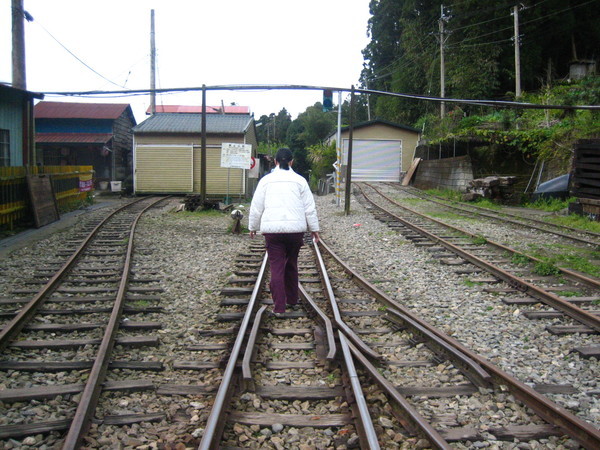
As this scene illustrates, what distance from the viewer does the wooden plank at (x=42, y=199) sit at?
12.2 m

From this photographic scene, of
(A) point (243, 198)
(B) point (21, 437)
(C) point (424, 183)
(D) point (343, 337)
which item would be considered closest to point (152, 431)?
(B) point (21, 437)

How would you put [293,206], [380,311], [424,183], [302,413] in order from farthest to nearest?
[424,183] → [380,311] → [293,206] → [302,413]

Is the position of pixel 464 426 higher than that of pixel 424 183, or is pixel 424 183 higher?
pixel 424 183

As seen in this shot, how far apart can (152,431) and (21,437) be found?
77 cm

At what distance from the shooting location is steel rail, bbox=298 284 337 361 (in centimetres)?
Answer: 416

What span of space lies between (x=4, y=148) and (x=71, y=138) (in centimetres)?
1630

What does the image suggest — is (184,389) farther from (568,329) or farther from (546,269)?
(546,269)

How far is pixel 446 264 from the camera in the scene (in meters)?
8.38

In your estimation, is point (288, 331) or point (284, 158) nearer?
point (288, 331)

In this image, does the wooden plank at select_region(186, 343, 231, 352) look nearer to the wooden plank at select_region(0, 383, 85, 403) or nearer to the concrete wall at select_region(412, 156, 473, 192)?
the wooden plank at select_region(0, 383, 85, 403)

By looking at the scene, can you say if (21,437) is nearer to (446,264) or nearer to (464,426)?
(464,426)

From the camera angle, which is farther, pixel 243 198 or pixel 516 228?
pixel 243 198

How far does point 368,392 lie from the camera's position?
362cm

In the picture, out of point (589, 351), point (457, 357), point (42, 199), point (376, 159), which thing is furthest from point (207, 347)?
point (376, 159)
